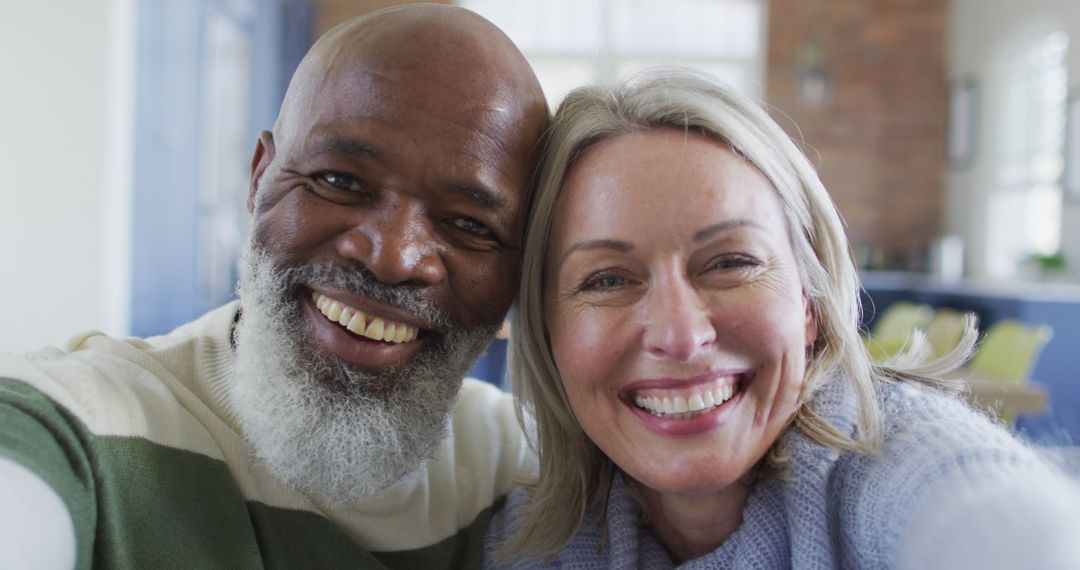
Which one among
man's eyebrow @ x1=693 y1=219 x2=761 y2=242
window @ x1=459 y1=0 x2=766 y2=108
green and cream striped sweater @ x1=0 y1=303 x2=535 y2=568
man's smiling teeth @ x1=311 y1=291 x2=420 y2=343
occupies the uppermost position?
window @ x1=459 y1=0 x2=766 y2=108

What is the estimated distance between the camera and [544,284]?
122 centimetres

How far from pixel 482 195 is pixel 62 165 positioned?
291 cm

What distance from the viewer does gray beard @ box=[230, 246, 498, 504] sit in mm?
1139

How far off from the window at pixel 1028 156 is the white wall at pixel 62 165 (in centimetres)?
570

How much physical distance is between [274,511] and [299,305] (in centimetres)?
26

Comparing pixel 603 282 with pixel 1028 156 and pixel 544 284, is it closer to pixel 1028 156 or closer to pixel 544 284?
pixel 544 284

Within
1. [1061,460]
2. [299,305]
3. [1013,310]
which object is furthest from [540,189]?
[1013,310]

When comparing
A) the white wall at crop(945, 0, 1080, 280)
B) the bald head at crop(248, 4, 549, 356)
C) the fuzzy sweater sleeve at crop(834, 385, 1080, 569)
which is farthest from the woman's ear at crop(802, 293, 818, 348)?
the white wall at crop(945, 0, 1080, 280)

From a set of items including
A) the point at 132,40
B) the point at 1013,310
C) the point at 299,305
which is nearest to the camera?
the point at 299,305

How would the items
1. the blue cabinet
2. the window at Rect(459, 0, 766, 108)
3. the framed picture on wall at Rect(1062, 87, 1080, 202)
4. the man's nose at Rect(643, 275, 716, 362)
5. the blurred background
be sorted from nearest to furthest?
the man's nose at Rect(643, 275, 716, 362) → the blurred background → the blue cabinet → the framed picture on wall at Rect(1062, 87, 1080, 202) → the window at Rect(459, 0, 766, 108)

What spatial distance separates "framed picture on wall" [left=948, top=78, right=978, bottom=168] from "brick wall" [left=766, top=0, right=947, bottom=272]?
0.15m

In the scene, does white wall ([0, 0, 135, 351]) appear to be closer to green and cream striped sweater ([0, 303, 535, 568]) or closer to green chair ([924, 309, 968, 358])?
green and cream striped sweater ([0, 303, 535, 568])

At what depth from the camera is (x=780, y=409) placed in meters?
1.08

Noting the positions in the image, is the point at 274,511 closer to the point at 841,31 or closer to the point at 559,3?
the point at 559,3
